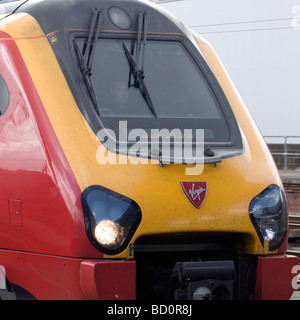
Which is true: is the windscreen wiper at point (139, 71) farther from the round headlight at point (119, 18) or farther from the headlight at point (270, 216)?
the headlight at point (270, 216)

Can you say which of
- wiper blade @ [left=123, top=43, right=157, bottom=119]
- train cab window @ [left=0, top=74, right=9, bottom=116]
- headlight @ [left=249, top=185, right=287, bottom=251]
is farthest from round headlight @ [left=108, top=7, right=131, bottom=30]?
headlight @ [left=249, top=185, right=287, bottom=251]

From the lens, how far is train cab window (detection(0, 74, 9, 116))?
474 centimetres

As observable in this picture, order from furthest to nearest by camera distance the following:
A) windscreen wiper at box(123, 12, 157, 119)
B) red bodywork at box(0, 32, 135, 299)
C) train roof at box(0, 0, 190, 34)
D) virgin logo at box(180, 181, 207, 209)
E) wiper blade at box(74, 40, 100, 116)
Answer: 1. windscreen wiper at box(123, 12, 157, 119)
2. train roof at box(0, 0, 190, 34)
3. wiper blade at box(74, 40, 100, 116)
4. virgin logo at box(180, 181, 207, 209)
5. red bodywork at box(0, 32, 135, 299)

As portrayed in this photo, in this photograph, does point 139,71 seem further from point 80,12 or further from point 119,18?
point 80,12

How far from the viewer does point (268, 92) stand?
22016mm

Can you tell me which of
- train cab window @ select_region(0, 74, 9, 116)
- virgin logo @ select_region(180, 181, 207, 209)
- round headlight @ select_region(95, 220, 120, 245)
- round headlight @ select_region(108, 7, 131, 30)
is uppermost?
round headlight @ select_region(108, 7, 131, 30)

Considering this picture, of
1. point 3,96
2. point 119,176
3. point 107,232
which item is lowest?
point 107,232

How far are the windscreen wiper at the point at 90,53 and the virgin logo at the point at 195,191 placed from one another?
74cm

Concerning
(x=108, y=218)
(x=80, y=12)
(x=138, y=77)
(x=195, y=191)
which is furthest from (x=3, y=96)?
(x=195, y=191)

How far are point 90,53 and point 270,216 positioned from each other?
1556 mm

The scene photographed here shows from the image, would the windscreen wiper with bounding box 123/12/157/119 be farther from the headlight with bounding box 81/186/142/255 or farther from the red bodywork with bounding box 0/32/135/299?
the headlight with bounding box 81/186/142/255

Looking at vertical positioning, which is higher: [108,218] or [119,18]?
[119,18]

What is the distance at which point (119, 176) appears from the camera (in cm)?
438

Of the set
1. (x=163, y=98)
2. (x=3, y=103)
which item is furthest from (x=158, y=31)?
(x=3, y=103)
